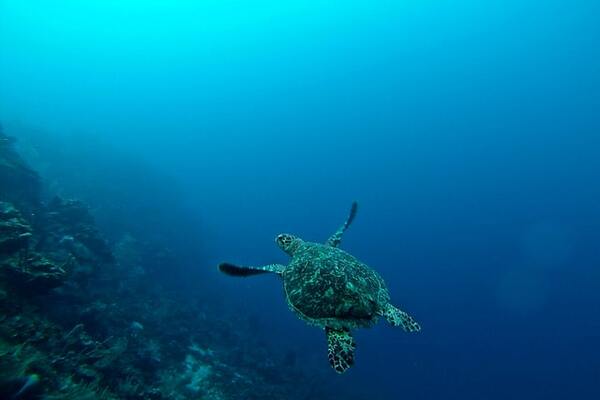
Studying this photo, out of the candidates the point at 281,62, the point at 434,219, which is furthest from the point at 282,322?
the point at 281,62

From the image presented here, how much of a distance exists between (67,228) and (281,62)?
176167 millimetres

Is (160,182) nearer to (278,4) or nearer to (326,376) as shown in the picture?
(326,376)

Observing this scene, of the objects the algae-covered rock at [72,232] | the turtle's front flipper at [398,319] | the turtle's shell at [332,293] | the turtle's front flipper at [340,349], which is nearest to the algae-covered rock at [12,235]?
the algae-covered rock at [72,232]

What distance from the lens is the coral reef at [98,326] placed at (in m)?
7.18

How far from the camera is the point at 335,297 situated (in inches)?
173

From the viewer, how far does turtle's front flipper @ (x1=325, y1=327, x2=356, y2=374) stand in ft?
12.7

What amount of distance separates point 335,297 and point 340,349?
0.63 m

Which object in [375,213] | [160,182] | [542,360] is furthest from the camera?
[375,213]

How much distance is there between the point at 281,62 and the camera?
175000 millimetres

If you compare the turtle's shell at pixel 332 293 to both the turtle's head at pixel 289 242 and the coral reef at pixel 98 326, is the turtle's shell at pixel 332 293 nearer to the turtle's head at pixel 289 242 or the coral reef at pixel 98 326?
the turtle's head at pixel 289 242

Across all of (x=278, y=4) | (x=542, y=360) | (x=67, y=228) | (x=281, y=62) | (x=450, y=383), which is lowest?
(x=542, y=360)

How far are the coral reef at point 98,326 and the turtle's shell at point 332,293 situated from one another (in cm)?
484

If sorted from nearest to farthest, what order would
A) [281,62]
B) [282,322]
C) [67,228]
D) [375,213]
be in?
[67,228] < [282,322] < [375,213] < [281,62]

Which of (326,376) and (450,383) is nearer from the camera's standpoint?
(326,376)
